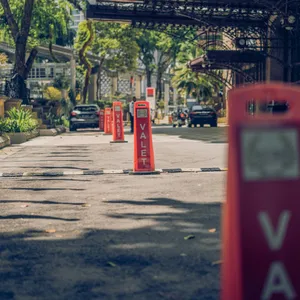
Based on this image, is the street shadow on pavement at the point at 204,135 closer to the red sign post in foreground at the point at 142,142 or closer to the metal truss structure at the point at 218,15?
the metal truss structure at the point at 218,15

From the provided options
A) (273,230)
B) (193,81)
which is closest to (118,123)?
(273,230)

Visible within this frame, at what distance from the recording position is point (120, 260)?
595cm

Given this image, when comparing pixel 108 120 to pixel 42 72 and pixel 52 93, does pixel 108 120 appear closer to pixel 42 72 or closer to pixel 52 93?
pixel 52 93

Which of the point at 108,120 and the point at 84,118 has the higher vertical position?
the point at 108,120

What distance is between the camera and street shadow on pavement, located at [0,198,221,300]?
16.4ft

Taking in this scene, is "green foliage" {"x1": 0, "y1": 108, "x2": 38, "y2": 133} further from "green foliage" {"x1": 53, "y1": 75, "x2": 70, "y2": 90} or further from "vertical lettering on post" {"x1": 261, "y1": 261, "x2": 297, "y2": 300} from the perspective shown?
"green foliage" {"x1": 53, "y1": 75, "x2": 70, "y2": 90}

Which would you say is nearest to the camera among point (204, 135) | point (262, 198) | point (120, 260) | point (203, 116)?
point (262, 198)

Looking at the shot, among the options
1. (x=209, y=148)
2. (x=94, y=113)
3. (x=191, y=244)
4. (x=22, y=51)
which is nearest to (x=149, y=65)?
(x=94, y=113)

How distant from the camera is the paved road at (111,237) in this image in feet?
16.8

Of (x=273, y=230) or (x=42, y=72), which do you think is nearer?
(x=273, y=230)

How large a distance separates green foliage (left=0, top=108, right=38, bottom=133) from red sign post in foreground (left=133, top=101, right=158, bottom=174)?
44.8 feet

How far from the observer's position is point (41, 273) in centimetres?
556

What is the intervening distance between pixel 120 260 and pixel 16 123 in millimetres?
21753

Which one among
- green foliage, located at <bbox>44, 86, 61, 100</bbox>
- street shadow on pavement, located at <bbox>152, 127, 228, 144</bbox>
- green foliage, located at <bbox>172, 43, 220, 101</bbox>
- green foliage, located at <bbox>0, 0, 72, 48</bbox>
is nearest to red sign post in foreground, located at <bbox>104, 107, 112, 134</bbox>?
street shadow on pavement, located at <bbox>152, 127, 228, 144</bbox>
